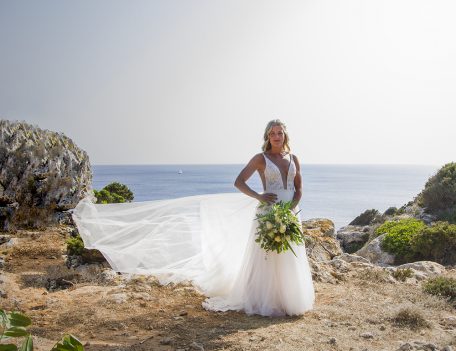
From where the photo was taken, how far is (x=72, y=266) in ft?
31.6

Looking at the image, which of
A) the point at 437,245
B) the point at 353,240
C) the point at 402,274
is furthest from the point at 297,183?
the point at 353,240

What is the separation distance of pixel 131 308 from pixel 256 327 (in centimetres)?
228

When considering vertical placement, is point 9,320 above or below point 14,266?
above

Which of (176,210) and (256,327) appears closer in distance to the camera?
(256,327)

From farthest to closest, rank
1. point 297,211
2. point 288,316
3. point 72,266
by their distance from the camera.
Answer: point 72,266, point 297,211, point 288,316

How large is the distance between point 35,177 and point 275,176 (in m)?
9.80

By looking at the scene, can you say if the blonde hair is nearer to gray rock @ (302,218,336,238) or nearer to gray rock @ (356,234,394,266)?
gray rock @ (302,218,336,238)

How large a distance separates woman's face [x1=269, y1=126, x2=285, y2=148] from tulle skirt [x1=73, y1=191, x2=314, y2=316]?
2.80ft

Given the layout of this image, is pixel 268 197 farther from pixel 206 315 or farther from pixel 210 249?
pixel 206 315

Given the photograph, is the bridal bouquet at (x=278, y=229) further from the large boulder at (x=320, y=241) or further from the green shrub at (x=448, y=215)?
the green shrub at (x=448, y=215)

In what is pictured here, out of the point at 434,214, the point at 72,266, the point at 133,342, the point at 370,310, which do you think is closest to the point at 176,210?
the point at 72,266

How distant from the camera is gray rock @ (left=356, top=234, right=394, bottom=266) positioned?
13.9 metres

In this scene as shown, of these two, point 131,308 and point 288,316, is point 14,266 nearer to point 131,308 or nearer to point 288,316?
point 131,308

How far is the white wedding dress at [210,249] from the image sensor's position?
651cm
